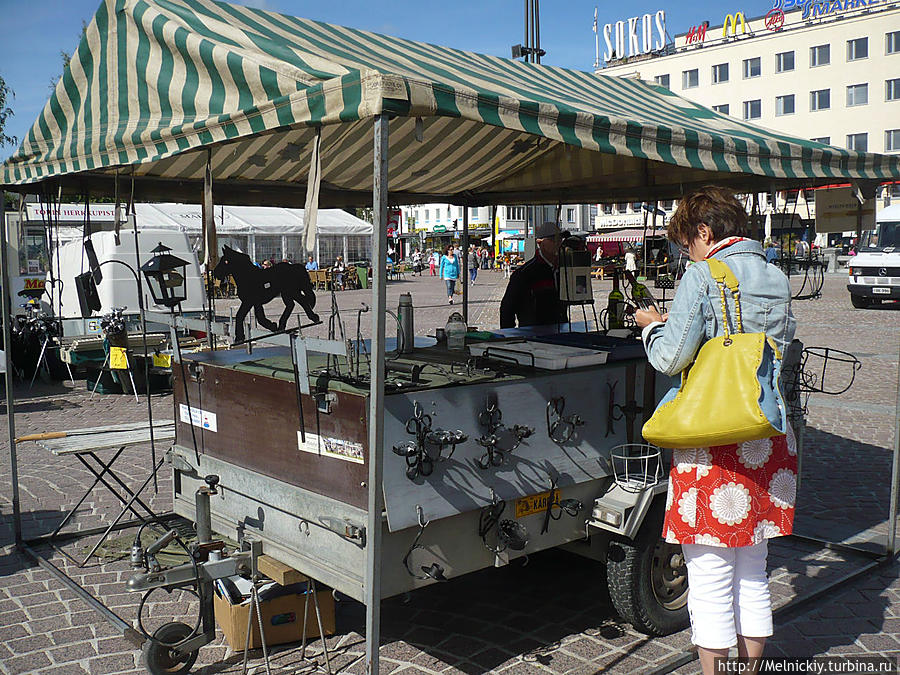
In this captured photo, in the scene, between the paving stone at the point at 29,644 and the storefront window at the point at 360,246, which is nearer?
the paving stone at the point at 29,644

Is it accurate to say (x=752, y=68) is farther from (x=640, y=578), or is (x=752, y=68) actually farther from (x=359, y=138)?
(x=640, y=578)

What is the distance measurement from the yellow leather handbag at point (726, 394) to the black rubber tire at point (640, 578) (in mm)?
945

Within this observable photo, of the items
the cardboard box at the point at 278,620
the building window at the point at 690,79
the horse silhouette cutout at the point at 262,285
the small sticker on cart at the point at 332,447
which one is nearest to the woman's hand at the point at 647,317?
the small sticker on cart at the point at 332,447

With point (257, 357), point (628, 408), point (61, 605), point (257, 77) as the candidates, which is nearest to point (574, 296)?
point (628, 408)

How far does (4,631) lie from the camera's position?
13.3ft

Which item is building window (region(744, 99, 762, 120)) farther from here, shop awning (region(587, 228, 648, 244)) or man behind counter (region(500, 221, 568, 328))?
man behind counter (region(500, 221, 568, 328))

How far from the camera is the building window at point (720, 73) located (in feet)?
197

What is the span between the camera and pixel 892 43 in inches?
2108

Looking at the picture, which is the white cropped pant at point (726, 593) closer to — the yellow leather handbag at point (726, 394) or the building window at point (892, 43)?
the yellow leather handbag at point (726, 394)

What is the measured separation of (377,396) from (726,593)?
1477mm

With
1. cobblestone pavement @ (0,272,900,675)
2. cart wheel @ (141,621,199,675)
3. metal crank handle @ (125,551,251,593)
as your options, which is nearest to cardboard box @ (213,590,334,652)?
cobblestone pavement @ (0,272,900,675)

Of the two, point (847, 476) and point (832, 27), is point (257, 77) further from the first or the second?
point (832, 27)

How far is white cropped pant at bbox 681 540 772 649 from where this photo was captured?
301 centimetres

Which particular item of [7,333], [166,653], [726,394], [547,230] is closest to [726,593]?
[726,394]
